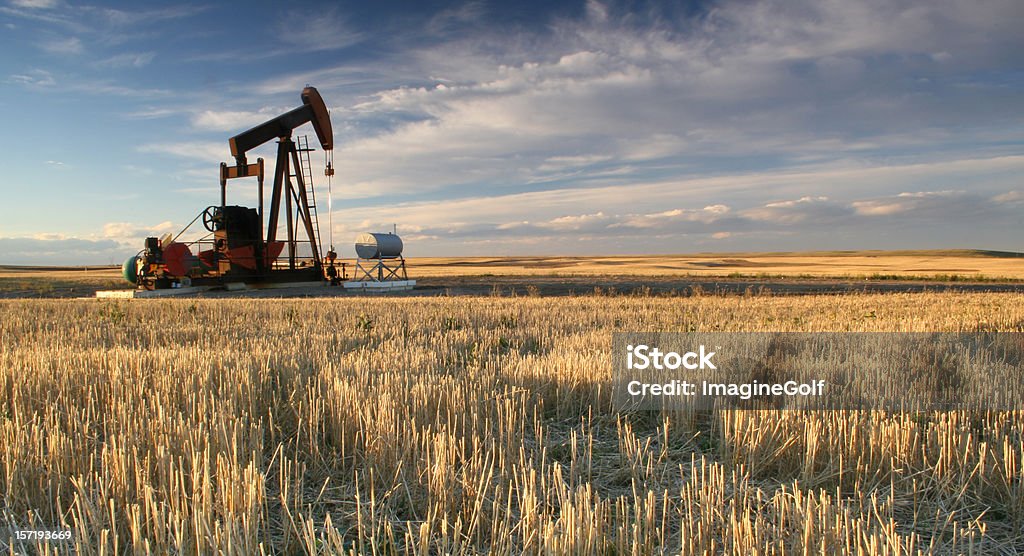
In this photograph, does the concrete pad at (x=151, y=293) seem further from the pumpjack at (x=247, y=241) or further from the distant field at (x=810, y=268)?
the distant field at (x=810, y=268)

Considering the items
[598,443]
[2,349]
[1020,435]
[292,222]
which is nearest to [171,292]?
[292,222]

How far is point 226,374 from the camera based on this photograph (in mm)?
5598

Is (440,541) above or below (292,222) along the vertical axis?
below

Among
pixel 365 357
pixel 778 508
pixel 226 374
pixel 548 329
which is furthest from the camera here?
pixel 548 329

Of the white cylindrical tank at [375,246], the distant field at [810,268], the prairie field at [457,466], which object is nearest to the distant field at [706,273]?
the distant field at [810,268]

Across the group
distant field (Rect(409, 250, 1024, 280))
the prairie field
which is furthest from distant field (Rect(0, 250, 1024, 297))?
the prairie field

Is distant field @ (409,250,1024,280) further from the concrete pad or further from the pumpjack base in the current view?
the concrete pad

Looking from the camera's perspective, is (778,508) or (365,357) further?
(365,357)

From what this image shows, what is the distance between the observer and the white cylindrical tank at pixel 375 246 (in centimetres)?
3247

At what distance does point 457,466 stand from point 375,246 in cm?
2973

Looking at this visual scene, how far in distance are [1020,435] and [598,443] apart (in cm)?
286

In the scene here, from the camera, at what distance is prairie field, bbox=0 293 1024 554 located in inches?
109

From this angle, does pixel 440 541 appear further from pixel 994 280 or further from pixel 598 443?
pixel 994 280

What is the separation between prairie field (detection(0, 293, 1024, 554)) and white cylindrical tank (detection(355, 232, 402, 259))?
25859mm
